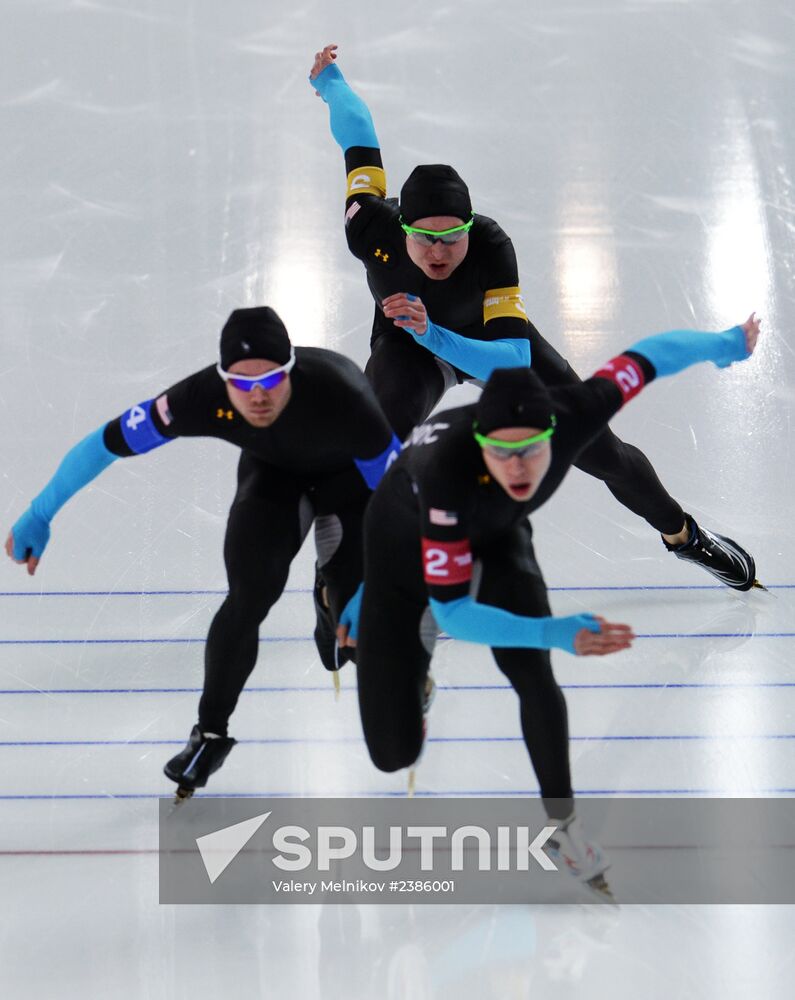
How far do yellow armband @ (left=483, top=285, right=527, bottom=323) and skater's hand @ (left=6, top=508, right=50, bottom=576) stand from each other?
152 cm

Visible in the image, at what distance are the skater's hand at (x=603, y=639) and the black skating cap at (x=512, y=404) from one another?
1.57 ft

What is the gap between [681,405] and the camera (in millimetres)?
5699

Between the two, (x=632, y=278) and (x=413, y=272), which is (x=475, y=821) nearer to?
(x=413, y=272)

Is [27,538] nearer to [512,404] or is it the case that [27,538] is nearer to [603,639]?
[512,404]

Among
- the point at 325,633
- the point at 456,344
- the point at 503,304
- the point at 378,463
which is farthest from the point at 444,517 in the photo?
the point at 503,304

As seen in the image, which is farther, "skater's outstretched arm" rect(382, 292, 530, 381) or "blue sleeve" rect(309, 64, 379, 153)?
"blue sleeve" rect(309, 64, 379, 153)

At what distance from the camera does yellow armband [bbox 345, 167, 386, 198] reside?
4.85 m

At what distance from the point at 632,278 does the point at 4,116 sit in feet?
10.6

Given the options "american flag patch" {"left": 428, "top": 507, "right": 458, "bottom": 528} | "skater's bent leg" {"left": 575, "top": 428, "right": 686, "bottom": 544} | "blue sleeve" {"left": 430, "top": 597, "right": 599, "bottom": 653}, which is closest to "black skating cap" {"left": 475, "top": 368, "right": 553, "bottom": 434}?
"american flag patch" {"left": 428, "top": 507, "right": 458, "bottom": 528}

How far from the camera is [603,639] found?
10.2ft

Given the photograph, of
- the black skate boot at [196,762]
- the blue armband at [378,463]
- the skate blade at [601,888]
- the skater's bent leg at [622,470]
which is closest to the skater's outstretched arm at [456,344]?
the skater's bent leg at [622,470]

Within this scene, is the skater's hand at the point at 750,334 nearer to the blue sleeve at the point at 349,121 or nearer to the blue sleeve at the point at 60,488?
the blue sleeve at the point at 349,121

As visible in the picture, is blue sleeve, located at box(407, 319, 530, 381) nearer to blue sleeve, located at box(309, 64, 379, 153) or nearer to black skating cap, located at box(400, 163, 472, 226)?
black skating cap, located at box(400, 163, 472, 226)

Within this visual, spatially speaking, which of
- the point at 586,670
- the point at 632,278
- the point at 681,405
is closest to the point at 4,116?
the point at 632,278
